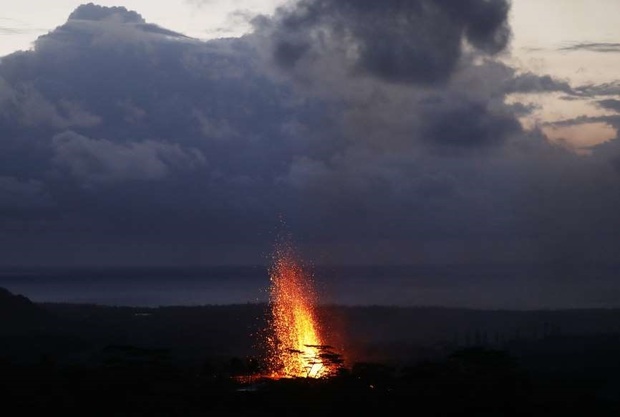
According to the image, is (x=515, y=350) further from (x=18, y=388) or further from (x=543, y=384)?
(x=18, y=388)

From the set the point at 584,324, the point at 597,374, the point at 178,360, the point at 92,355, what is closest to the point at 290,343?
the point at 178,360

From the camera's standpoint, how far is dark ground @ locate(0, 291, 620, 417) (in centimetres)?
5044

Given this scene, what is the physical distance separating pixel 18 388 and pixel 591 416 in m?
31.9

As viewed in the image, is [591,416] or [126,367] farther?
[126,367]

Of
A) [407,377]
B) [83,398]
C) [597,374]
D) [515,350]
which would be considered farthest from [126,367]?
[515,350]

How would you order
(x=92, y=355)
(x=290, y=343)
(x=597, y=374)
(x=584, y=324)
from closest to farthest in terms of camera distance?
1. (x=597, y=374)
2. (x=92, y=355)
3. (x=290, y=343)
4. (x=584, y=324)

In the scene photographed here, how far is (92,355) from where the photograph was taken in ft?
270

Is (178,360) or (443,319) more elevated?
(443,319)

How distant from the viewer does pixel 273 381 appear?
2327 inches

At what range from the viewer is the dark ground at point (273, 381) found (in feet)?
165

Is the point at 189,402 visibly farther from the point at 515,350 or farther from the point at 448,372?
the point at 515,350

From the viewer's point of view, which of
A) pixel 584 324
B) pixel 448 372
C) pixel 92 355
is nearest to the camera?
pixel 448 372

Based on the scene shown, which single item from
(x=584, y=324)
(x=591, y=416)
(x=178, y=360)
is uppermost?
(x=584, y=324)

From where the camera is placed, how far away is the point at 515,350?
3738 inches
